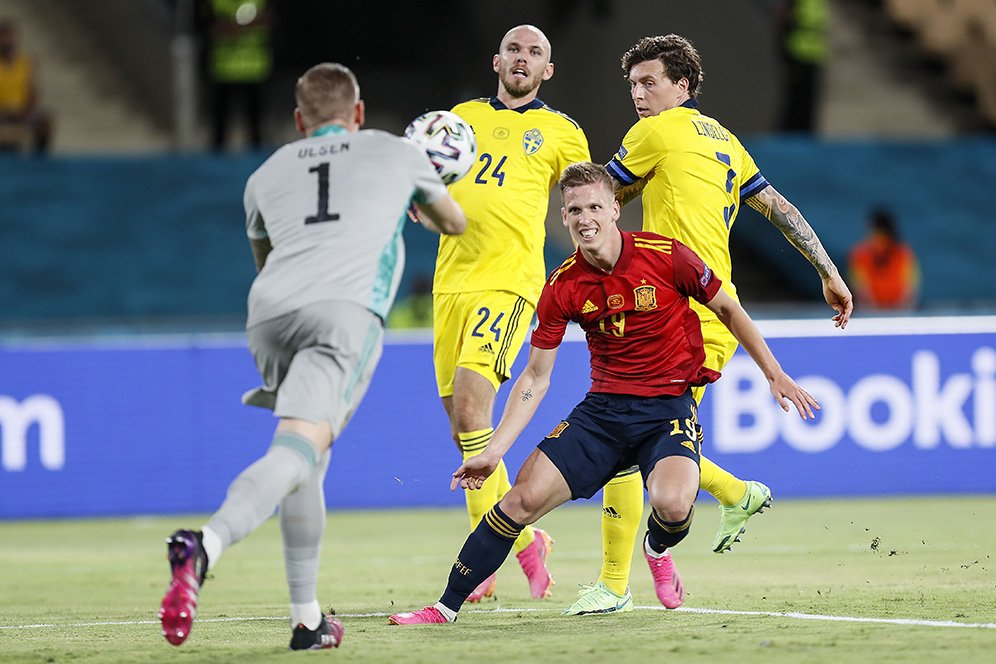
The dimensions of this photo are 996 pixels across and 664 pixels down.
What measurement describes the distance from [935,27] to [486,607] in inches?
648

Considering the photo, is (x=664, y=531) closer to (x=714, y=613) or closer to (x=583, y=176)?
(x=714, y=613)

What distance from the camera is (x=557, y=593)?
26.5 feet

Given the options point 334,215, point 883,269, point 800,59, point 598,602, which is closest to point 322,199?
point 334,215

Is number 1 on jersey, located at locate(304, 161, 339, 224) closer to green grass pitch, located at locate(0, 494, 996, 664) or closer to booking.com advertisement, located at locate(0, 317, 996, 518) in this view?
green grass pitch, located at locate(0, 494, 996, 664)

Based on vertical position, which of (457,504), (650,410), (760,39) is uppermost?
(760,39)

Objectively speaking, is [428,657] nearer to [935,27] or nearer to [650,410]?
[650,410]

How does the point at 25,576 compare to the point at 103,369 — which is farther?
the point at 103,369

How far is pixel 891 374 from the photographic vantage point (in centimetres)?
1399

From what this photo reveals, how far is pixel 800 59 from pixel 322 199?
13574 millimetres

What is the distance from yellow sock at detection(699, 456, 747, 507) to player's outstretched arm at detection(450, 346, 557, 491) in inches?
42.1

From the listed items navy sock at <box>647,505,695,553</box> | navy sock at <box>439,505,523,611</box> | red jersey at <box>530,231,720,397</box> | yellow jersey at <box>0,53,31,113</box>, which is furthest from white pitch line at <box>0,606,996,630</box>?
yellow jersey at <box>0,53,31,113</box>

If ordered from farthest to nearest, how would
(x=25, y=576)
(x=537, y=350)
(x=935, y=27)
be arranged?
1. (x=935, y=27)
2. (x=25, y=576)
3. (x=537, y=350)

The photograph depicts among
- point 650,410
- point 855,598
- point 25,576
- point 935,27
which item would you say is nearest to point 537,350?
point 650,410

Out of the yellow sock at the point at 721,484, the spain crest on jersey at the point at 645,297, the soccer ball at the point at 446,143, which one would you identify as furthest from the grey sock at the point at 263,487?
the yellow sock at the point at 721,484
